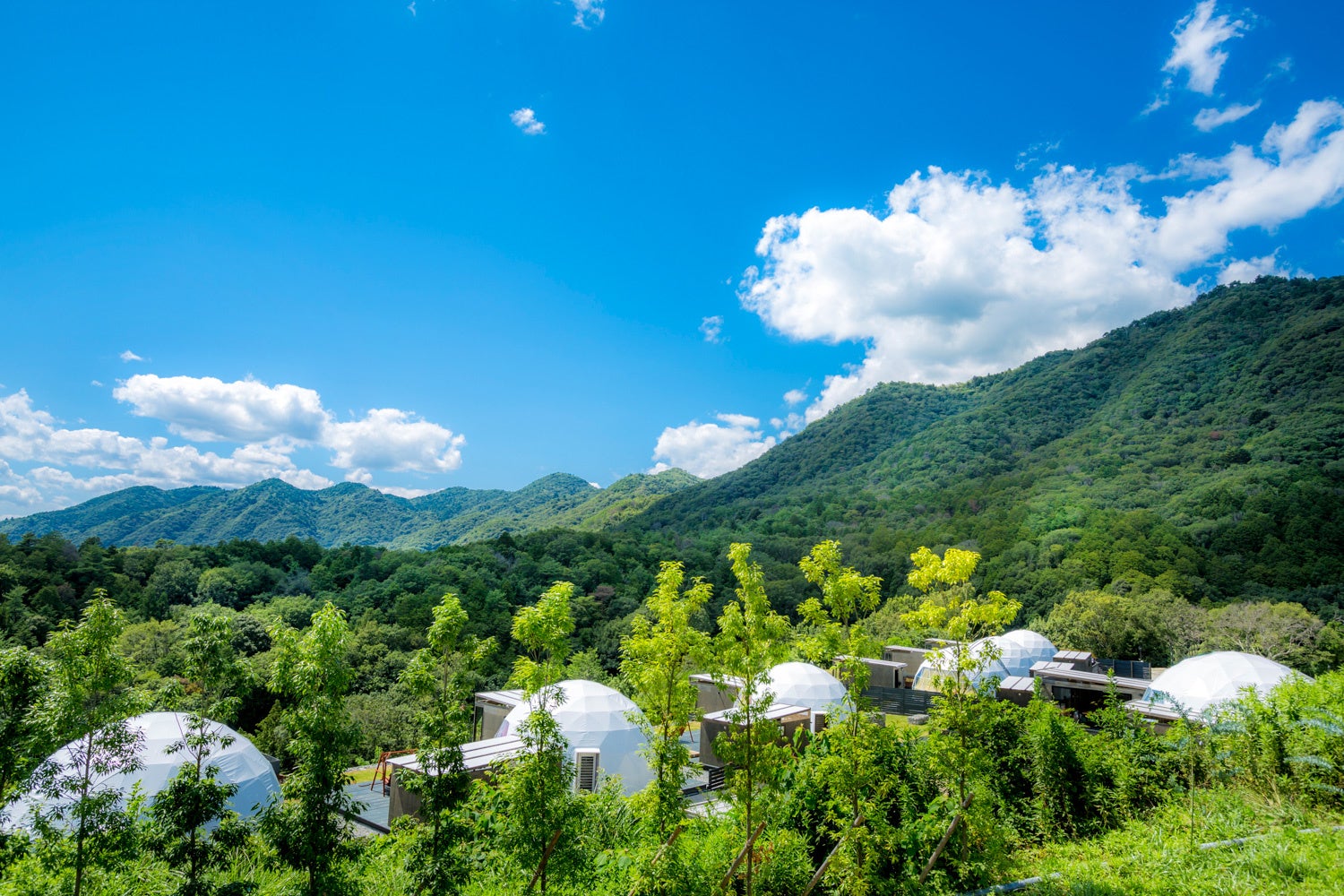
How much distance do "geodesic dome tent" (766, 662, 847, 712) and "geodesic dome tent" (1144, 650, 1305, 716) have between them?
35.5 ft

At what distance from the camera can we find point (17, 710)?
7387 millimetres

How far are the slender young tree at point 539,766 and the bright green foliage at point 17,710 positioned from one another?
514 cm

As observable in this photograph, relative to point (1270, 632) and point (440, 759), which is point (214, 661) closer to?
point (440, 759)

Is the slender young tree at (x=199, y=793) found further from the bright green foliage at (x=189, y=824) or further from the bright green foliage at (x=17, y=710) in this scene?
the bright green foliage at (x=17, y=710)

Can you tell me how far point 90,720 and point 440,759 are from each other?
3835 mm

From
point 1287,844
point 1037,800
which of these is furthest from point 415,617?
point 1287,844

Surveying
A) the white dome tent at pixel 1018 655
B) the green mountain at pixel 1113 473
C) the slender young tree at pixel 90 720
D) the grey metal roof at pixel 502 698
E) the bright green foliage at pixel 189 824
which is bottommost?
the white dome tent at pixel 1018 655

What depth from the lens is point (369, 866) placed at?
32.8 feet

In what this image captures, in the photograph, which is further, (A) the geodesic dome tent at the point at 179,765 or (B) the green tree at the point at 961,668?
(A) the geodesic dome tent at the point at 179,765

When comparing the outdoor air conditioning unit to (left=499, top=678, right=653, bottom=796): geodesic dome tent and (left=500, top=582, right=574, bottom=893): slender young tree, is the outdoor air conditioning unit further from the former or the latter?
(left=500, top=582, right=574, bottom=893): slender young tree

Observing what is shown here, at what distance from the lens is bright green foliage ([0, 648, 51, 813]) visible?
712cm

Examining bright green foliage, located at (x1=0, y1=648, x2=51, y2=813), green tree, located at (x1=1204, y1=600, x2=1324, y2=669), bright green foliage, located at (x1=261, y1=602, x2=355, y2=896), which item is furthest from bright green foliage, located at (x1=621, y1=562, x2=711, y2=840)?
green tree, located at (x1=1204, y1=600, x2=1324, y2=669)

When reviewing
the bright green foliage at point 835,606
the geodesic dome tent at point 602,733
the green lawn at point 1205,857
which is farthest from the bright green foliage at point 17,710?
the green lawn at point 1205,857

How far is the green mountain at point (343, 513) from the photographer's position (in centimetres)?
10688
